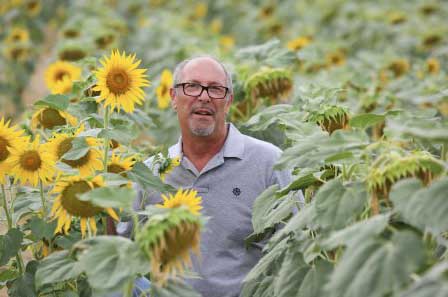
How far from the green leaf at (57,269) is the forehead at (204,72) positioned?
0.83 metres

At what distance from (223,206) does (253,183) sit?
4.7 inches

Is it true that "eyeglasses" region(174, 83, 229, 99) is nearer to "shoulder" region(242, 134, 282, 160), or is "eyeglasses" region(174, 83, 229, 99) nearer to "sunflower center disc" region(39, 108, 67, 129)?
"shoulder" region(242, 134, 282, 160)

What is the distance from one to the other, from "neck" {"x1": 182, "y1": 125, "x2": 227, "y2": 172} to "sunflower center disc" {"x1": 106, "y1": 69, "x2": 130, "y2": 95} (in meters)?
0.46

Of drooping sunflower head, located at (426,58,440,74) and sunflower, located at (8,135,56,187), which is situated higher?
drooping sunflower head, located at (426,58,440,74)

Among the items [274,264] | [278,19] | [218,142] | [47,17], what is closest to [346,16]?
[278,19]

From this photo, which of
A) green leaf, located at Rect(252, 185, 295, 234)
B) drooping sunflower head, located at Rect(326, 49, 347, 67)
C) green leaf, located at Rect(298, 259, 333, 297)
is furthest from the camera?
drooping sunflower head, located at Rect(326, 49, 347, 67)

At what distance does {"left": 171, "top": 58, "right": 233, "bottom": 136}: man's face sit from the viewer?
8.06ft

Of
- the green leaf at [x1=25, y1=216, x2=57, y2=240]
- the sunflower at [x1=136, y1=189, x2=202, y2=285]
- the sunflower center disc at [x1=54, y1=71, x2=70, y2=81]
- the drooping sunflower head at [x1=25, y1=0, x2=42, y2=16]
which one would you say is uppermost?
the drooping sunflower head at [x1=25, y1=0, x2=42, y2=16]

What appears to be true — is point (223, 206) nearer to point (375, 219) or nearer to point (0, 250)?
point (0, 250)

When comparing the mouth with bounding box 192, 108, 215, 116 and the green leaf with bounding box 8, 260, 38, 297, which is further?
the mouth with bounding box 192, 108, 215, 116

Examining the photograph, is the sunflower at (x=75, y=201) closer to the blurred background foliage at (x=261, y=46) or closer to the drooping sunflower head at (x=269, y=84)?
the blurred background foliage at (x=261, y=46)

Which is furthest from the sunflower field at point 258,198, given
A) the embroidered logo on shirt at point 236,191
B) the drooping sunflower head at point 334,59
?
the drooping sunflower head at point 334,59

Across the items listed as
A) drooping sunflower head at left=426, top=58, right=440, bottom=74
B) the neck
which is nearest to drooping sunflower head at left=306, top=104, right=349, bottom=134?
the neck

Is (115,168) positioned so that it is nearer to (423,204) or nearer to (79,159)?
(79,159)
